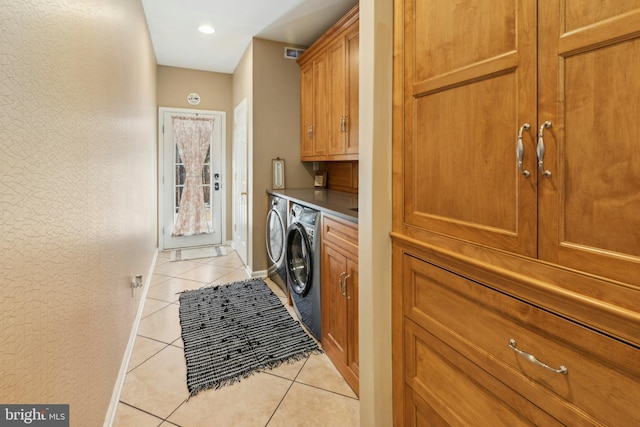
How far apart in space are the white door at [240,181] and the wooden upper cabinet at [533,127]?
311 centimetres

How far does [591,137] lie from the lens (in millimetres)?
653

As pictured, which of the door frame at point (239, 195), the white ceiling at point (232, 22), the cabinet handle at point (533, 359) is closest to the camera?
the cabinet handle at point (533, 359)

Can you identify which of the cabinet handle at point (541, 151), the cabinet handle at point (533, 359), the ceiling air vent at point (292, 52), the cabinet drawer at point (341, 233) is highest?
the ceiling air vent at point (292, 52)

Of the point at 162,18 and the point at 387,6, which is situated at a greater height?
the point at 162,18

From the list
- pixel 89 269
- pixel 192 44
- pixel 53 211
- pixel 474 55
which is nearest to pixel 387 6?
pixel 474 55

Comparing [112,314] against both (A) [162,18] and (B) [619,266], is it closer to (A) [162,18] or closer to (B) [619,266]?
(B) [619,266]

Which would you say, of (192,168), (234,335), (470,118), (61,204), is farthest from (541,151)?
(192,168)

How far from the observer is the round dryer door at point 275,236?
9.83 feet

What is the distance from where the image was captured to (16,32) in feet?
2.56

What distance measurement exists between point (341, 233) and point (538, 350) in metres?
1.20

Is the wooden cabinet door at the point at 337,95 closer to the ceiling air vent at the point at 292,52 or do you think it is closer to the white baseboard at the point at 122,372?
the ceiling air vent at the point at 292,52

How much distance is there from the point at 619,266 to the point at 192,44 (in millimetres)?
4244

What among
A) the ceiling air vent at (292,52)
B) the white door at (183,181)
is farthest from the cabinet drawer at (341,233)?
the white door at (183,181)
